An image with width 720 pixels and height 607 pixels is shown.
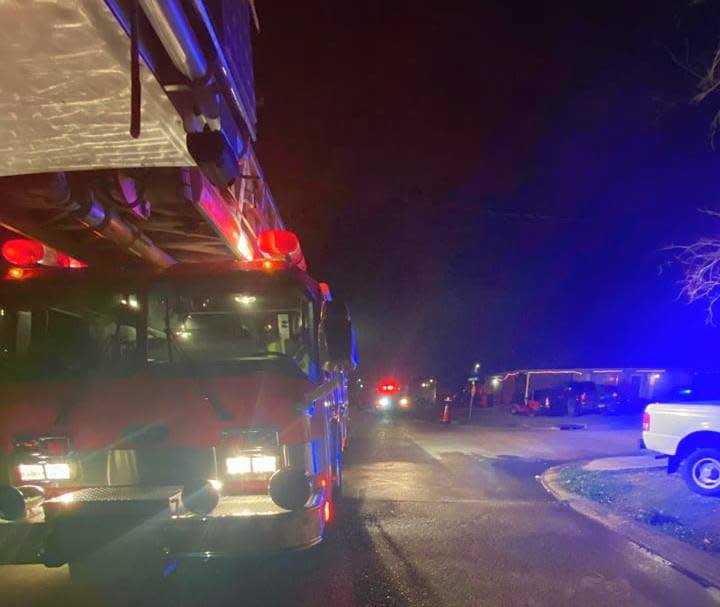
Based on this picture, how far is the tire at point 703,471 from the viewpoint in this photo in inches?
304

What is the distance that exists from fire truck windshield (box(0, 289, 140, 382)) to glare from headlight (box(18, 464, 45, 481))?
756 millimetres

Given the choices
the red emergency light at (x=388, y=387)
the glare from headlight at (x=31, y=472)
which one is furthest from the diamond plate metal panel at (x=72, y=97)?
the red emergency light at (x=388, y=387)

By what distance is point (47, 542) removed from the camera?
11.6 ft

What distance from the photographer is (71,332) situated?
15.0 feet

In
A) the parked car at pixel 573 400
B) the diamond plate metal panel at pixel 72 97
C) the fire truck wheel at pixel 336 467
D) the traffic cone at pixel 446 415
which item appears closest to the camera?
the diamond plate metal panel at pixel 72 97

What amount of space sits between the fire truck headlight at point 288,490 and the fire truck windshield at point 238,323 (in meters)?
0.98

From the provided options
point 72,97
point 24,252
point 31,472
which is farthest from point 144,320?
point 72,97

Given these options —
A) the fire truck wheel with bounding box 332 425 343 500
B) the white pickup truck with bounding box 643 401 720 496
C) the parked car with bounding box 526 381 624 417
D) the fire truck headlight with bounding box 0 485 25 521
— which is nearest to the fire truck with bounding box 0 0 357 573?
the fire truck headlight with bounding box 0 485 25 521

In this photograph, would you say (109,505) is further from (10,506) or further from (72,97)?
(72,97)

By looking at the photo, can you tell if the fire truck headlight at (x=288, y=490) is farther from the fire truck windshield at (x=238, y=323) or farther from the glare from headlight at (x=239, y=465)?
the fire truck windshield at (x=238, y=323)

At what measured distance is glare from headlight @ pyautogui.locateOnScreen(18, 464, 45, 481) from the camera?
4.04 m

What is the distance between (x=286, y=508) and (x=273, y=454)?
0.40 meters

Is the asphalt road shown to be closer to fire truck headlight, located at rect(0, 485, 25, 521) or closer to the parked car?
fire truck headlight, located at rect(0, 485, 25, 521)

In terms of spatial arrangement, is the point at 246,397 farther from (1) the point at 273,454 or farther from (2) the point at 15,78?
(2) the point at 15,78
